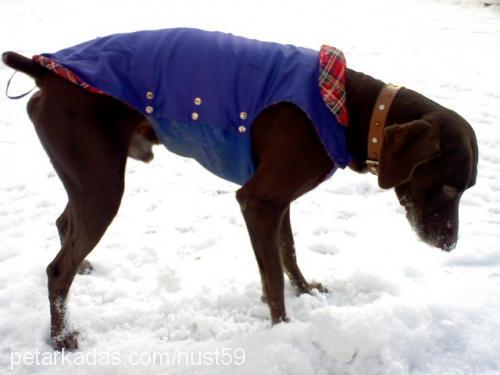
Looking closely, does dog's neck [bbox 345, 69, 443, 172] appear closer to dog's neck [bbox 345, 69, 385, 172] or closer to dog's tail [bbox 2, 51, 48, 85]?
dog's neck [bbox 345, 69, 385, 172]

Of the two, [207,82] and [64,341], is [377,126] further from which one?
Result: [64,341]

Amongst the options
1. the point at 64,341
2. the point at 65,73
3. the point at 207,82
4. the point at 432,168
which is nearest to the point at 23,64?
the point at 65,73

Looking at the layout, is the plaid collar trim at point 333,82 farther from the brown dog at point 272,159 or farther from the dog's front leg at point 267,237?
the dog's front leg at point 267,237

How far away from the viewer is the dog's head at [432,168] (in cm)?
228

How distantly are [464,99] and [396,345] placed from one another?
4.60 meters

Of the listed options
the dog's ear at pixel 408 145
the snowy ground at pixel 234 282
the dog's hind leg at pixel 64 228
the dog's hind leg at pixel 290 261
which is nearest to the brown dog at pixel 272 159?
the dog's ear at pixel 408 145

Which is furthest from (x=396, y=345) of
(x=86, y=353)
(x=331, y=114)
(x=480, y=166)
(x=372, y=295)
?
(x=480, y=166)

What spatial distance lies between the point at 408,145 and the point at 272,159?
627 millimetres

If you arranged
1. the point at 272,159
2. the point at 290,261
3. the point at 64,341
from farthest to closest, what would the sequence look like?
the point at 290,261
the point at 64,341
the point at 272,159

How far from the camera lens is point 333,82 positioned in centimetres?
246

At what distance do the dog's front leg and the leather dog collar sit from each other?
1.58 ft

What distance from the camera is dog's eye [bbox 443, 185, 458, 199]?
8.14ft

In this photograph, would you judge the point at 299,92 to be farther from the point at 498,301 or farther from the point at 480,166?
the point at 480,166

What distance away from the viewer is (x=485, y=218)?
3752 mm
